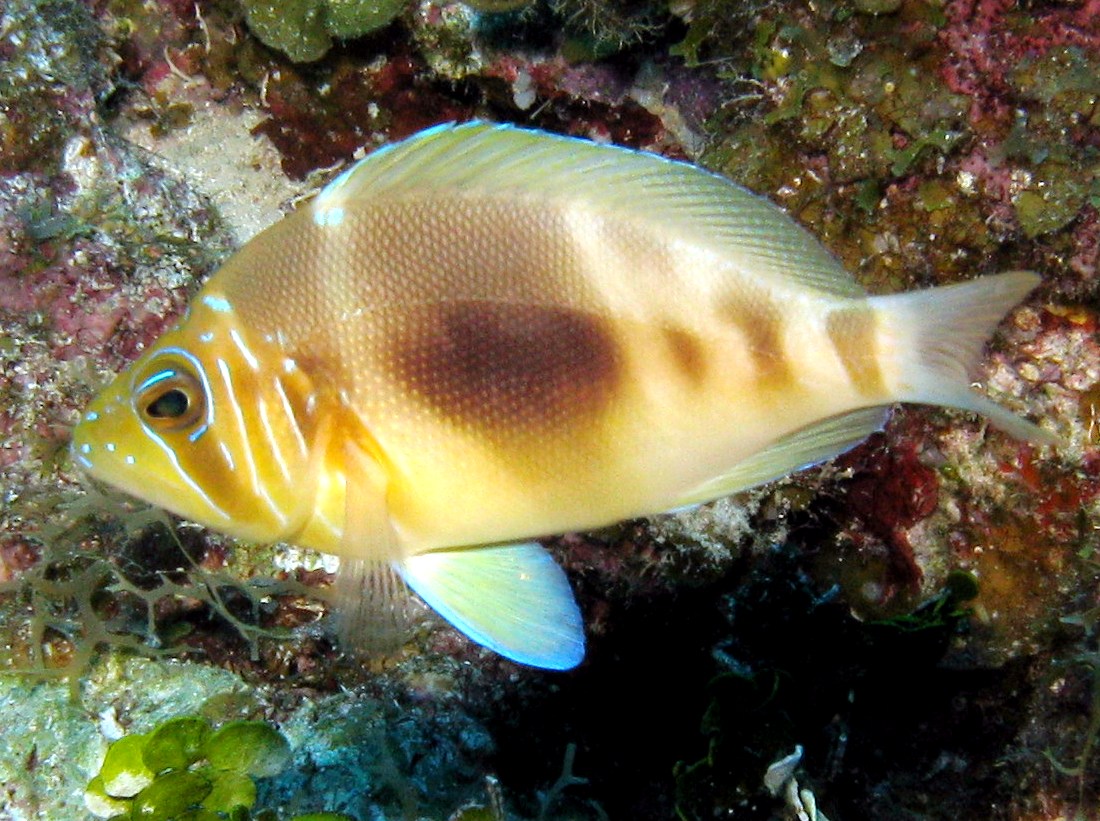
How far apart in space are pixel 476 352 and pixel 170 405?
2.38 ft

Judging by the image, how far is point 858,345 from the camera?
1.79 meters

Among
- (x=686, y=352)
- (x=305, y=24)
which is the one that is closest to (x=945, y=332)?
(x=686, y=352)

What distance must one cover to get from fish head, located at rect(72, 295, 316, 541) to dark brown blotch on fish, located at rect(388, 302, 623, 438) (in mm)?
296

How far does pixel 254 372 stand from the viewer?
1.81 m

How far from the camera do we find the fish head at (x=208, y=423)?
180 cm

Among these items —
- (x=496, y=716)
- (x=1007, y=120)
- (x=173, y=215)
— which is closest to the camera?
(x=1007, y=120)

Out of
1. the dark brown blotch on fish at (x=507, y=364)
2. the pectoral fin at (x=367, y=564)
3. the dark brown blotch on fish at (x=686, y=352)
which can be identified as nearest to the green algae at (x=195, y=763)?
the pectoral fin at (x=367, y=564)

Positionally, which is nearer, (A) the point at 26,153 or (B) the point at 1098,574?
(B) the point at 1098,574

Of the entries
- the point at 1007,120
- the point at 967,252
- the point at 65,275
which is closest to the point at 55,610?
the point at 65,275

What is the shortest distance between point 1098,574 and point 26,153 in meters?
5.79

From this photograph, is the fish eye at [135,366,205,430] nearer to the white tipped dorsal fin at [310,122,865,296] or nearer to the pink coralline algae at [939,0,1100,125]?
the white tipped dorsal fin at [310,122,865,296]

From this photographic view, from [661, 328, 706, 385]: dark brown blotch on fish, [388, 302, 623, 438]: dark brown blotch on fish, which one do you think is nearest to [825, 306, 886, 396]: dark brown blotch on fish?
[661, 328, 706, 385]: dark brown blotch on fish

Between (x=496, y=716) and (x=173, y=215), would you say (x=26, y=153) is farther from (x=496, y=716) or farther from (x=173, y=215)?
(x=496, y=716)

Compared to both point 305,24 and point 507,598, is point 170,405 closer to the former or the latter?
point 507,598
